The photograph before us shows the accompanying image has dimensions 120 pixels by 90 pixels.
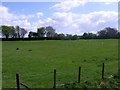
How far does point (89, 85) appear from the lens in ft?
61.8

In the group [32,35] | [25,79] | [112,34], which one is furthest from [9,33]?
[25,79]

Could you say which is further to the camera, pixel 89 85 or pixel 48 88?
pixel 89 85

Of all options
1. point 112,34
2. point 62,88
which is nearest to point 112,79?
point 62,88

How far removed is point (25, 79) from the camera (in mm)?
22359

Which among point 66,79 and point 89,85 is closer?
point 89,85

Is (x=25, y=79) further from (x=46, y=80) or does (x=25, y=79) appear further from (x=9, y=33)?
(x=9, y=33)

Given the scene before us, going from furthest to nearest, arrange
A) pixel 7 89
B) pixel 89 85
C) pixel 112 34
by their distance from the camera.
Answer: pixel 112 34 → pixel 89 85 → pixel 7 89

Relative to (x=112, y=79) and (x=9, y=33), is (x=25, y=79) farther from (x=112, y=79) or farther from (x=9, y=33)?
(x=9, y=33)

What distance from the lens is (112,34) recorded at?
192m

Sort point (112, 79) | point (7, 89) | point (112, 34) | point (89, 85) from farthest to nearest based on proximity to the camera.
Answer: point (112, 34) → point (112, 79) → point (89, 85) → point (7, 89)

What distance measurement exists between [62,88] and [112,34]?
178 meters

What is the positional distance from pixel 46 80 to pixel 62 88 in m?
4.48

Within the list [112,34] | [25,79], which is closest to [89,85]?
[25,79]

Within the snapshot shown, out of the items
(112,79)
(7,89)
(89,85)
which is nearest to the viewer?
(7,89)
